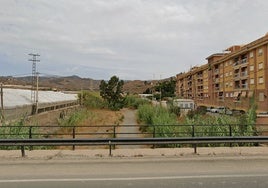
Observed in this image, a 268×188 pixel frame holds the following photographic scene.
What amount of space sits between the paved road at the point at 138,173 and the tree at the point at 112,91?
2376 inches

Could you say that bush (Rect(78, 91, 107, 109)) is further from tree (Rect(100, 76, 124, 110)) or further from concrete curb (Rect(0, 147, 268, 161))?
concrete curb (Rect(0, 147, 268, 161))

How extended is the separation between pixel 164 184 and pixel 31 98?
29137 mm

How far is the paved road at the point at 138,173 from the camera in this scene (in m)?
6.81

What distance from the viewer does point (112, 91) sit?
231 feet

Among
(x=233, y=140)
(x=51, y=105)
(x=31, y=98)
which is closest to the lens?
(x=233, y=140)

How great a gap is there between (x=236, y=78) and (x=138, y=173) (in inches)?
2582

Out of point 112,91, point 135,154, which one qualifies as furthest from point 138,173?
point 112,91

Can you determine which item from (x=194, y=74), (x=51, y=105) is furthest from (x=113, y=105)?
(x=194, y=74)

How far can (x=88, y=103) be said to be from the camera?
228ft

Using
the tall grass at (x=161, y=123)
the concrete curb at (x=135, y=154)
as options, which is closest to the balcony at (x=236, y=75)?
the tall grass at (x=161, y=123)

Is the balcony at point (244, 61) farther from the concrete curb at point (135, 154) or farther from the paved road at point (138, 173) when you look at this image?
the paved road at point (138, 173)

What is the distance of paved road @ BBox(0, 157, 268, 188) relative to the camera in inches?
268

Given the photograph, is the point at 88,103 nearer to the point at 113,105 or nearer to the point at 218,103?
the point at 113,105

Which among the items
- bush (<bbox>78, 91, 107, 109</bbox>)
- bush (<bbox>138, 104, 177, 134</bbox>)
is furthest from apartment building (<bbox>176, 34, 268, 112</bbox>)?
bush (<bbox>78, 91, 107, 109</bbox>)
